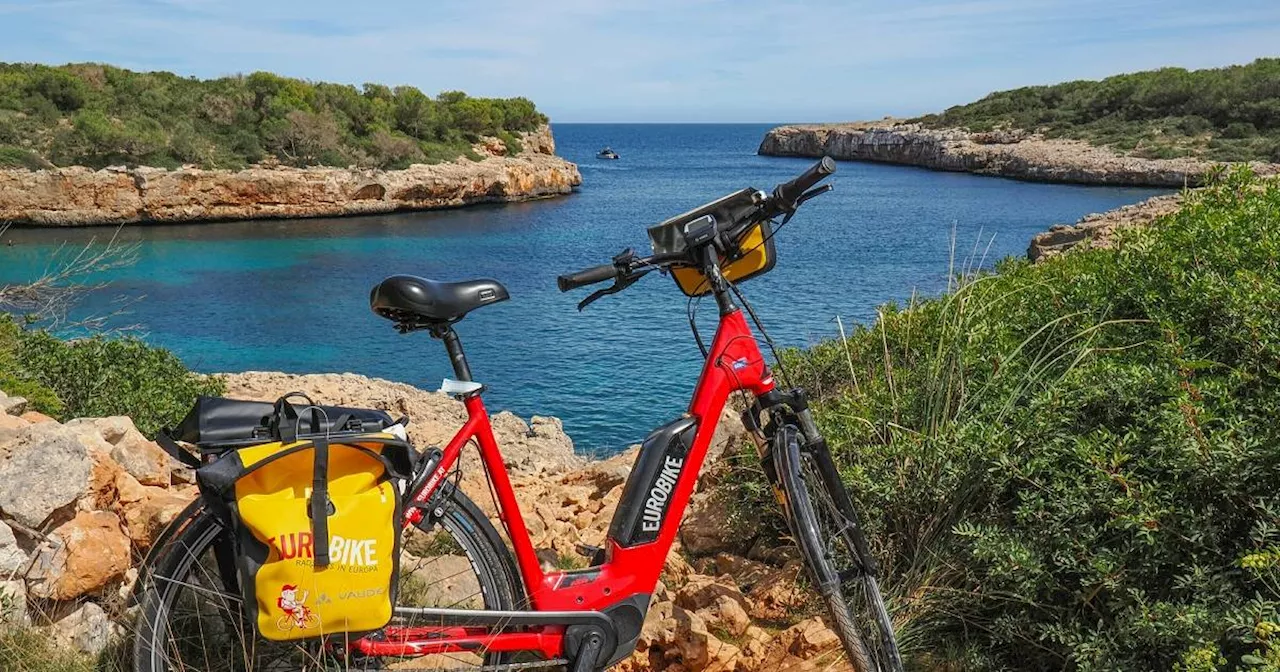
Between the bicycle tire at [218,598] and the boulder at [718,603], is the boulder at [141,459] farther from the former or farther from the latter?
the boulder at [718,603]

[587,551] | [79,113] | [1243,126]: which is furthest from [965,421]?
[1243,126]

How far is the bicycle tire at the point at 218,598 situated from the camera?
8.57 feet

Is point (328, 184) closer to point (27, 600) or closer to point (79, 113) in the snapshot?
point (79, 113)

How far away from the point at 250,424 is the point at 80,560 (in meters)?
1.07

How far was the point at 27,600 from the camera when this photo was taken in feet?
10.1

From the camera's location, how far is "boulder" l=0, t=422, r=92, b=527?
10.4 ft

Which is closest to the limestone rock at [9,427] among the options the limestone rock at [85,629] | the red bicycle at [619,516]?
the limestone rock at [85,629]

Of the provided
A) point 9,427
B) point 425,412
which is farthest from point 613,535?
point 425,412

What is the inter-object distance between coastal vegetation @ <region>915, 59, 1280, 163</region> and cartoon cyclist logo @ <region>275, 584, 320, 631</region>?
5701cm

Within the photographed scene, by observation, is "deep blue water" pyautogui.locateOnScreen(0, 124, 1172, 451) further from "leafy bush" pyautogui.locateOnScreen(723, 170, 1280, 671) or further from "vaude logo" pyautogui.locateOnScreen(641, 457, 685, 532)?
"vaude logo" pyautogui.locateOnScreen(641, 457, 685, 532)

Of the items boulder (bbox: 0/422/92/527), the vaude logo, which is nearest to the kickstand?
the vaude logo

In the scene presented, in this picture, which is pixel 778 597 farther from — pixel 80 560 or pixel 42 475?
pixel 42 475

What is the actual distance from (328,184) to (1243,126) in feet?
175

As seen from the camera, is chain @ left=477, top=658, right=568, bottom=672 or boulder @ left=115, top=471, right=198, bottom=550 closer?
chain @ left=477, top=658, right=568, bottom=672
